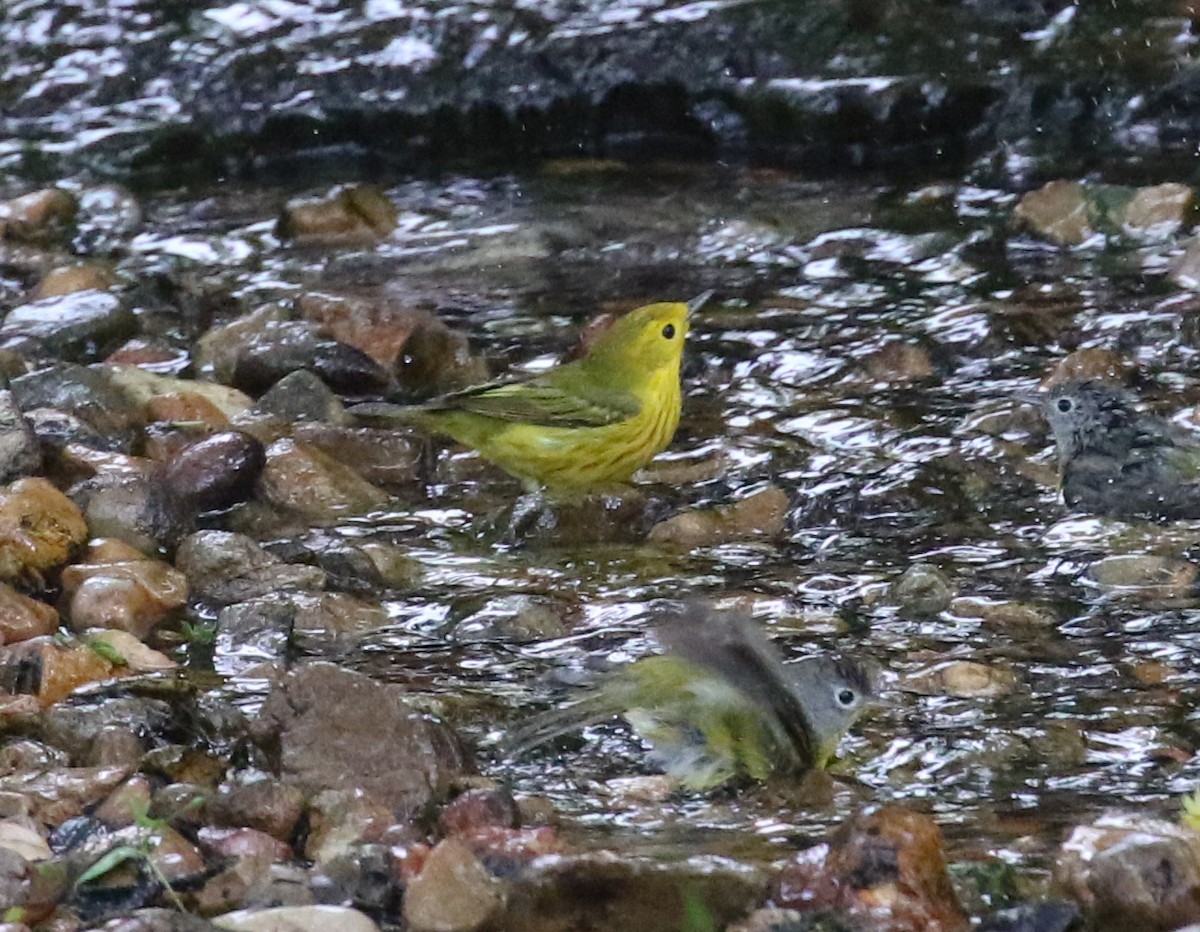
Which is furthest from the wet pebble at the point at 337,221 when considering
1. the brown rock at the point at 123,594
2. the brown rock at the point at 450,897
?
the brown rock at the point at 450,897

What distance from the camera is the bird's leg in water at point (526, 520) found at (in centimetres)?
627

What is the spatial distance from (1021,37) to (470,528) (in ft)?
15.5

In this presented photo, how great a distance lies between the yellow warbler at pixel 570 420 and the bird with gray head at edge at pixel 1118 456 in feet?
4.24

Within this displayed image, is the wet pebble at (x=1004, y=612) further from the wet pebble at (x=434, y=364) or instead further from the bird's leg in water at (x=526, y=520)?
the wet pebble at (x=434, y=364)

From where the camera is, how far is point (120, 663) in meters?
4.87

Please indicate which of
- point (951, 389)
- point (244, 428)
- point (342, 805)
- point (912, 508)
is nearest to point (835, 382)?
point (951, 389)

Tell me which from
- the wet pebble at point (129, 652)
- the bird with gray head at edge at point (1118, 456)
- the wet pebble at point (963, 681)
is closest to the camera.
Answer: the wet pebble at point (963, 681)

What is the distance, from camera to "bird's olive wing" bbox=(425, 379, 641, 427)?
6715mm

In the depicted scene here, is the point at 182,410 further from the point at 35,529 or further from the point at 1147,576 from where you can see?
the point at 1147,576

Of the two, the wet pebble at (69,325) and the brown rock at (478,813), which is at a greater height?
the brown rock at (478,813)

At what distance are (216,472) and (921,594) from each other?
2.23 meters

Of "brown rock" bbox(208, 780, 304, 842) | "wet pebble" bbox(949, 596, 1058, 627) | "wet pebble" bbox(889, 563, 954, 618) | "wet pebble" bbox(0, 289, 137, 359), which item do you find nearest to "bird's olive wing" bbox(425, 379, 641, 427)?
"wet pebble" bbox(889, 563, 954, 618)

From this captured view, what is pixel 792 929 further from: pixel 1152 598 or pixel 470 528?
→ pixel 470 528

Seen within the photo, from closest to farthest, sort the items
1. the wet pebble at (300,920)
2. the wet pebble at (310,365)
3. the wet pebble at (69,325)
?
the wet pebble at (300,920) → the wet pebble at (310,365) → the wet pebble at (69,325)
